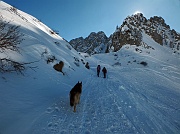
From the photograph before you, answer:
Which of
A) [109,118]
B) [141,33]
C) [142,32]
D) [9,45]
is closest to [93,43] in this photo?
[142,32]

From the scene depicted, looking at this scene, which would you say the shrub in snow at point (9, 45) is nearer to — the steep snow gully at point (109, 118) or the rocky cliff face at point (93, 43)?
the steep snow gully at point (109, 118)

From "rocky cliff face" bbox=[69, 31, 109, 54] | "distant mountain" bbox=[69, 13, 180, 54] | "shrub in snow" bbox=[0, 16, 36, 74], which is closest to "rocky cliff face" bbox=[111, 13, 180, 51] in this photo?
"distant mountain" bbox=[69, 13, 180, 54]

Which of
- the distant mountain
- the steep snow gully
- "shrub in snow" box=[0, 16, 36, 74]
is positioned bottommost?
the steep snow gully

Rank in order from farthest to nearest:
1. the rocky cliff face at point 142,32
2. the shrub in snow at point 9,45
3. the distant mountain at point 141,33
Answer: the rocky cliff face at point 142,32 < the distant mountain at point 141,33 < the shrub in snow at point 9,45

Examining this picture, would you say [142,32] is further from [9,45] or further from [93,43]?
[93,43]

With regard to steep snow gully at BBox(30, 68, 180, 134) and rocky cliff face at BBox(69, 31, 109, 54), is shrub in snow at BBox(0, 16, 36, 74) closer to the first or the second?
steep snow gully at BBox(30, 68, 180, 134)

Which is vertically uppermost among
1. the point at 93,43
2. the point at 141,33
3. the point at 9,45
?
the point at 93,43

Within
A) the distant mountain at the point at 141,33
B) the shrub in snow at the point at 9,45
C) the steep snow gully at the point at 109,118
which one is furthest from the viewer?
the distant mountain at the point at 141,33

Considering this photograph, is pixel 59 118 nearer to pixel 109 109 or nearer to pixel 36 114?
pixel 36 114

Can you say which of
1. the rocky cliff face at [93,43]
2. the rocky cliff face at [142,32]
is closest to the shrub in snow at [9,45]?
the rocky cliff face at [142,32]

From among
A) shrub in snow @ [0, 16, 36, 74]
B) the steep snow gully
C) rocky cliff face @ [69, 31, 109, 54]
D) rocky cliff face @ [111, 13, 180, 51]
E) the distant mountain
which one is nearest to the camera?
the steep snow gully

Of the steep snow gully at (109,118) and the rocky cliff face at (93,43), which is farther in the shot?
the rocky cliff face at (93,43)

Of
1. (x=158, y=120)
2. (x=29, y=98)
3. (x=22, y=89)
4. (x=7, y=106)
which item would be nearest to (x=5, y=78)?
(x=22, y=89)

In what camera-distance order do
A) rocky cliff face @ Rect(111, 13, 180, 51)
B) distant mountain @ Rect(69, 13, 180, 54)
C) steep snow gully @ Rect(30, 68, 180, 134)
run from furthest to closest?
rocky cliff face @ Rect(111, 13, 180, 51) → distant mountain @ Rect(69, 13, 180, 54) → steep snow gully @ Rect(30, 68, 180, 134)
